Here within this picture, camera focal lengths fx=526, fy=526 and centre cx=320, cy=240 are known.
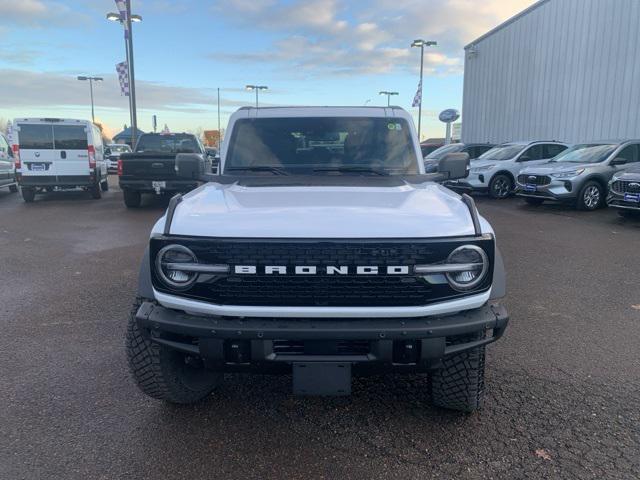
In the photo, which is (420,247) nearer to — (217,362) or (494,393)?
(217,362)

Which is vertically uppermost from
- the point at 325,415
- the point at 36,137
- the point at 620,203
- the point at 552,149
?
the point at 36,137

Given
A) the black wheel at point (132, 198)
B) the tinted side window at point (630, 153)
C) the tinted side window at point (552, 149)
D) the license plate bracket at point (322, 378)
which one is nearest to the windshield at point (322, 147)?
the license plate bracket at point (322, 378)

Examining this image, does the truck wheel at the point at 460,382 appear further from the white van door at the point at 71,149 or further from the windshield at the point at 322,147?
the white van door at the point at 71,149

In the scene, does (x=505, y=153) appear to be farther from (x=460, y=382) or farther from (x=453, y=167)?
(x=460, y=382)

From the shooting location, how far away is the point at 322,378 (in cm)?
268

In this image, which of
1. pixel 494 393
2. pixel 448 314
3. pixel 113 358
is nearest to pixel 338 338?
pixel 448 314

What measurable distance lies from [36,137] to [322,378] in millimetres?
14596

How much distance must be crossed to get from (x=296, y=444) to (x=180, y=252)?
4.23 ft

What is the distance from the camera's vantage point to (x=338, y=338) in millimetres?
2578

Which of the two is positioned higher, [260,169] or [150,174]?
[260,169]

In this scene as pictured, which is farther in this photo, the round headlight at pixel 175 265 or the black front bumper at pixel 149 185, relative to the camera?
the black front bumper at pixel 149 185

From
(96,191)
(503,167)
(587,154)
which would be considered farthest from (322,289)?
(96,191)

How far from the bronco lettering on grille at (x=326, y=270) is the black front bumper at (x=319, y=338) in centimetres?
25

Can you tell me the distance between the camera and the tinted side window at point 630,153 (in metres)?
13.3
